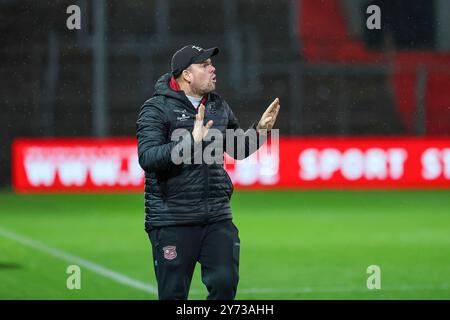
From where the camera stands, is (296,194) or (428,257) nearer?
(428,257)

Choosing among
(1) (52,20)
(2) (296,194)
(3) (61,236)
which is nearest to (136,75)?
(1) (52,20)

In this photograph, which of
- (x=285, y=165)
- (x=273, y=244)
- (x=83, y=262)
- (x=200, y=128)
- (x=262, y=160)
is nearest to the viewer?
(x=200, y=128)

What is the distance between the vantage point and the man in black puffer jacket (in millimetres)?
7156

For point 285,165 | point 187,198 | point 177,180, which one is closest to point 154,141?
point 177,180

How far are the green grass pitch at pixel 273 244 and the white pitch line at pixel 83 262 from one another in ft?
0.06

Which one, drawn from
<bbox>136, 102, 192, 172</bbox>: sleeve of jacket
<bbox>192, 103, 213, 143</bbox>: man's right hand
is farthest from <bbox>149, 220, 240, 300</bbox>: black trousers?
<bbox>192, 103, 213, 143</bbox>: man's right hand

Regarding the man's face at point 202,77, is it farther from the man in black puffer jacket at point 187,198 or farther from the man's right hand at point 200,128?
the man's right hand at point 200,128

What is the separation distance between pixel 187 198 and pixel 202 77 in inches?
28.2

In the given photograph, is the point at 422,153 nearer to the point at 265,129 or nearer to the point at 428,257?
the point at 428,257

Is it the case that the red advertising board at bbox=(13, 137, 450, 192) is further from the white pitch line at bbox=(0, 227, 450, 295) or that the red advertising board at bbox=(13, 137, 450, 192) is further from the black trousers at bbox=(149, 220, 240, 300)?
the black trousers at bbox=(149, 220, 240, 300)

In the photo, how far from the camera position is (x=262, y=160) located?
914 inches

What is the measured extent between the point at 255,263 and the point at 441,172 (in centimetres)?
1007

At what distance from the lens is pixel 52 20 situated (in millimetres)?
26094

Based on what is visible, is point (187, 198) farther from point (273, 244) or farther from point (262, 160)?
point (262, 160)
